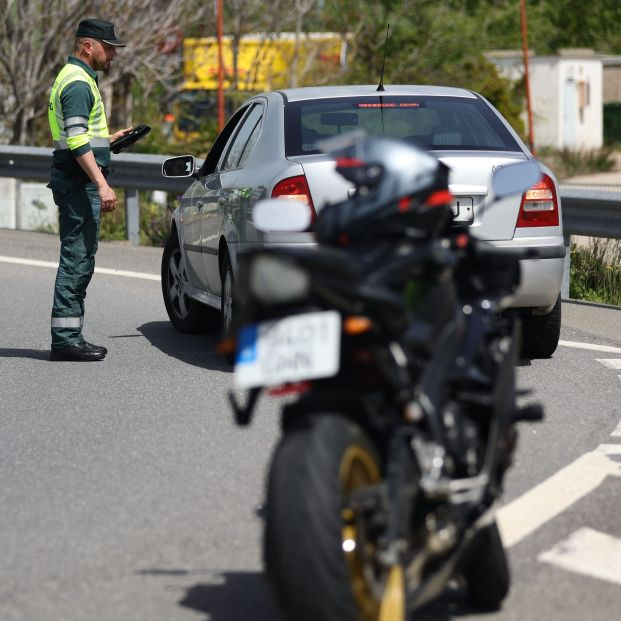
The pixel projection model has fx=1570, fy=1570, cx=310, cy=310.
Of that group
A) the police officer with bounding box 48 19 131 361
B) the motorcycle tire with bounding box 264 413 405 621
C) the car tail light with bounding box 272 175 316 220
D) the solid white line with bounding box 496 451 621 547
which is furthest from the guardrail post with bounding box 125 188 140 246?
the motorcycle tire with bounding box 264 413 405 621

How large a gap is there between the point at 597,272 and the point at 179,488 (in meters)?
7.07

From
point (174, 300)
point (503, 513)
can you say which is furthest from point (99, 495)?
point (174, 300)

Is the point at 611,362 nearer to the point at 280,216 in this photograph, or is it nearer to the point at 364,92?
the point at 364,92

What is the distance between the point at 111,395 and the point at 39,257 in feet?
22.1

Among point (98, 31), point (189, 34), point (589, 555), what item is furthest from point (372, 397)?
point (189, 34)

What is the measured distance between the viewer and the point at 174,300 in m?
10.5

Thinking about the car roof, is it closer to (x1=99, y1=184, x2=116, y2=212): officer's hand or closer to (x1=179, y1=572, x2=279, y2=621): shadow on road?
→ (x1=99, y1=184, x2=116, y2=212): officer's hand

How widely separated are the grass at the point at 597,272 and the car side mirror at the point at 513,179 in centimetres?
750

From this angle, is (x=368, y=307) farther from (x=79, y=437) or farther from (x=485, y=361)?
(x=79, y=437)

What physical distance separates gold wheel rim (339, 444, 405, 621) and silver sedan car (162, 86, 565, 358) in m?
4.27

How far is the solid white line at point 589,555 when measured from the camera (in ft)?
16.3

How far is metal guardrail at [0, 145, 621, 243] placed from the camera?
38.5ft

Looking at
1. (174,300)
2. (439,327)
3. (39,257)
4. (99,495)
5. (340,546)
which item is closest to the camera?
(340,546)

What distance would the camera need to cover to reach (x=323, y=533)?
3760 mm
